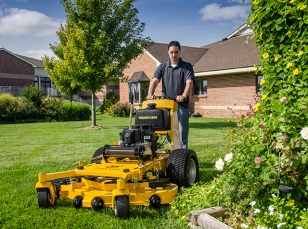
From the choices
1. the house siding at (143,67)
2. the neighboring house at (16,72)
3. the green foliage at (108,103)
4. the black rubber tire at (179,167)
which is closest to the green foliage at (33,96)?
the house siding at (143,67)

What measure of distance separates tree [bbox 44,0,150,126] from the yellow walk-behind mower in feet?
32.4

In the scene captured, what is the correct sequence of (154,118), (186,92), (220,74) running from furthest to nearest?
(220,74), (186,92), (154,118)

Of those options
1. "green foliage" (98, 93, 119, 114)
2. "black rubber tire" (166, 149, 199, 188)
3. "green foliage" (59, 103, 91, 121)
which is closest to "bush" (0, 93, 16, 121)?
"green foliage" (59, 103, 91, 121)

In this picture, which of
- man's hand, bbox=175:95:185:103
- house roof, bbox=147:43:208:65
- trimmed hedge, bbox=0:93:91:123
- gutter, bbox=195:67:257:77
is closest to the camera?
man's hand, bbox=175:95:185:103

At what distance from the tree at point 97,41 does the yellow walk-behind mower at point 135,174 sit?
9874 millimetres

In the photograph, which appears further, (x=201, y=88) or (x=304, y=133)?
(x=201, y=88)

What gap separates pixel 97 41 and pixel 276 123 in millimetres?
12402

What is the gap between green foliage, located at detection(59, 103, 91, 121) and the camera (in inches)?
916

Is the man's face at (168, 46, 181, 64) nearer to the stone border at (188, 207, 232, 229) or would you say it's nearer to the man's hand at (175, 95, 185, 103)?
the man's hand at (175, 95, 185, 103)

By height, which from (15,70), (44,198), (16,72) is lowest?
(44,198)

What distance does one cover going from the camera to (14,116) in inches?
863

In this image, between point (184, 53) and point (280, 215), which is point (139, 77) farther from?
point (280, 215)

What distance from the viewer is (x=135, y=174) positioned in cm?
403

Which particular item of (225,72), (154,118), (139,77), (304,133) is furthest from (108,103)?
(304,133)
